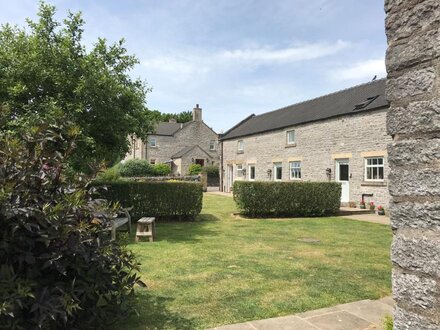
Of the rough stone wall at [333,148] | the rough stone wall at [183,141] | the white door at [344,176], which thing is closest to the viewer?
the rough stone wall at [333,148]

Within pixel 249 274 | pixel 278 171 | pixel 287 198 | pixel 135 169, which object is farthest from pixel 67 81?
pixel 135 169

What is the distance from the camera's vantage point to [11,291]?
2.95 metres

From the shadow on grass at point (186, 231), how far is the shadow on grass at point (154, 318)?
4477mm

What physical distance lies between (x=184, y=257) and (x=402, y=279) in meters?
5.28

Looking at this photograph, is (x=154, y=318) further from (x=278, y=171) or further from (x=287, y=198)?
(x=278, y=171)

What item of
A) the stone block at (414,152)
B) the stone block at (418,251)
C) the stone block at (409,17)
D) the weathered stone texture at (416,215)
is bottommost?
the stone block at (418,251)

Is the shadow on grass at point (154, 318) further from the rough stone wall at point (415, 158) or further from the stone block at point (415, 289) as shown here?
the rough stone wall at point (415, 158)

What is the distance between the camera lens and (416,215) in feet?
8.58

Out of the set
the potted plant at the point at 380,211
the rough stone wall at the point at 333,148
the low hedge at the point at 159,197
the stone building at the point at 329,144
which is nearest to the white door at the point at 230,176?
the stone building at the point at 329,144

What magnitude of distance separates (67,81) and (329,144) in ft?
48.0

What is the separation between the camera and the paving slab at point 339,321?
390cm

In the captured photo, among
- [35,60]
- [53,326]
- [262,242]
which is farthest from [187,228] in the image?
[53,326]

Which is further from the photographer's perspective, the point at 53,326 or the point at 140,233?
the point at 140,233

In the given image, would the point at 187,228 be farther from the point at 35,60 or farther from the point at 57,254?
the point at 57,254
